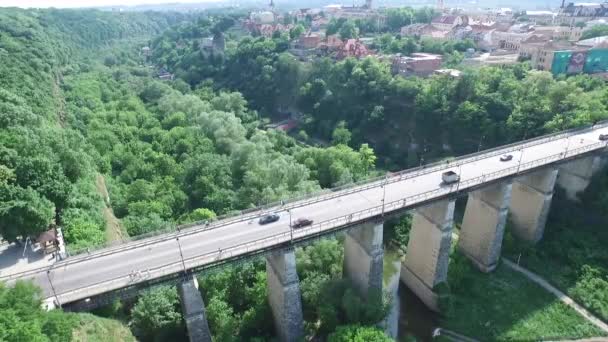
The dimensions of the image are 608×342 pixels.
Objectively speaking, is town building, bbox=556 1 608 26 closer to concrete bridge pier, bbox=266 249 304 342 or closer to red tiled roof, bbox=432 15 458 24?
red tiled roof, bbox=432 15 458 24

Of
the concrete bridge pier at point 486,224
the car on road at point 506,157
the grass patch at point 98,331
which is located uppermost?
the car on road at point 506,157

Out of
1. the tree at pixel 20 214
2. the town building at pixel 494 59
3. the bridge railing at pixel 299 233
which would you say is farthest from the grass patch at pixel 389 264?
the town building at pixel 494 59

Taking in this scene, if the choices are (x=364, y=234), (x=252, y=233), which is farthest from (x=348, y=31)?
(x=252, y=233)

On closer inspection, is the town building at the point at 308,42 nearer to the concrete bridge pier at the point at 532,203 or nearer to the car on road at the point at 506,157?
the car on road at the point at 506,157

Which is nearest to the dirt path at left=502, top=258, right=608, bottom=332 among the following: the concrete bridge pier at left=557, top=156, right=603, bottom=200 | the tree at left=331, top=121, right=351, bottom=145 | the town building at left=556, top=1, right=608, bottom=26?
the concrete bridge pier at left=557, top=156, right=603, bottom=200

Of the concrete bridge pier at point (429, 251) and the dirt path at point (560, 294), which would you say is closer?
the dirt path at point (560, 294)

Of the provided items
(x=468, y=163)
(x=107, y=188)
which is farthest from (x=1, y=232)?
(x=468, y=163)
